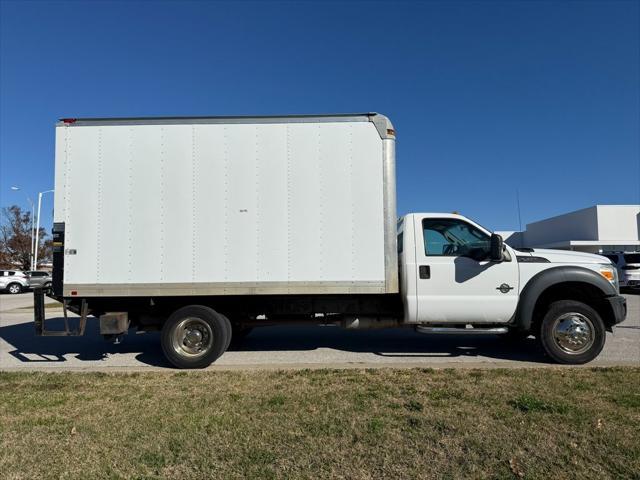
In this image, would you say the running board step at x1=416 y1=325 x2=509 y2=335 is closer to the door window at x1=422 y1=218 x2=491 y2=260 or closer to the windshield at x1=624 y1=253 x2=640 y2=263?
the door window at x1=422 y1=218 x2=491 y2=260

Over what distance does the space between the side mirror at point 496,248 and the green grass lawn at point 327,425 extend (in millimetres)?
1614

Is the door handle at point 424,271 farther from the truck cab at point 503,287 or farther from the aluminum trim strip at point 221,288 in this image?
the aluminum trim strip at point 221,288

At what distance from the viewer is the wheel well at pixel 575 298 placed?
6.83 m

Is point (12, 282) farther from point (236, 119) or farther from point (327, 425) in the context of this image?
point (327, 425)

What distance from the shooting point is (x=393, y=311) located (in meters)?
7.21

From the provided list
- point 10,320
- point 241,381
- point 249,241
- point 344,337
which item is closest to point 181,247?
point 249,241

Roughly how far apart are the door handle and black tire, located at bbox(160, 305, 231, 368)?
3027 millimetres

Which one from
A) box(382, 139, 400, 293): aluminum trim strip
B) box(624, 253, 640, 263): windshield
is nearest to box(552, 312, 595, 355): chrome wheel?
box(382, 139, 400, 293): aluminum trim strip

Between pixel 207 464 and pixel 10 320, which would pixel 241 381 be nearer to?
pixel 207 464

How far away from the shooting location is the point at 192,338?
6.88 metres

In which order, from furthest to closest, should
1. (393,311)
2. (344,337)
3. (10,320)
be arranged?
(10,320) < (344,337) < (393,311)

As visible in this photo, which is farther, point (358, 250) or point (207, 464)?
point (358, 250)

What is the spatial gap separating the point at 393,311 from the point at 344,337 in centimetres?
251

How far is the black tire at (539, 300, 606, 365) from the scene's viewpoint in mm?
6633
